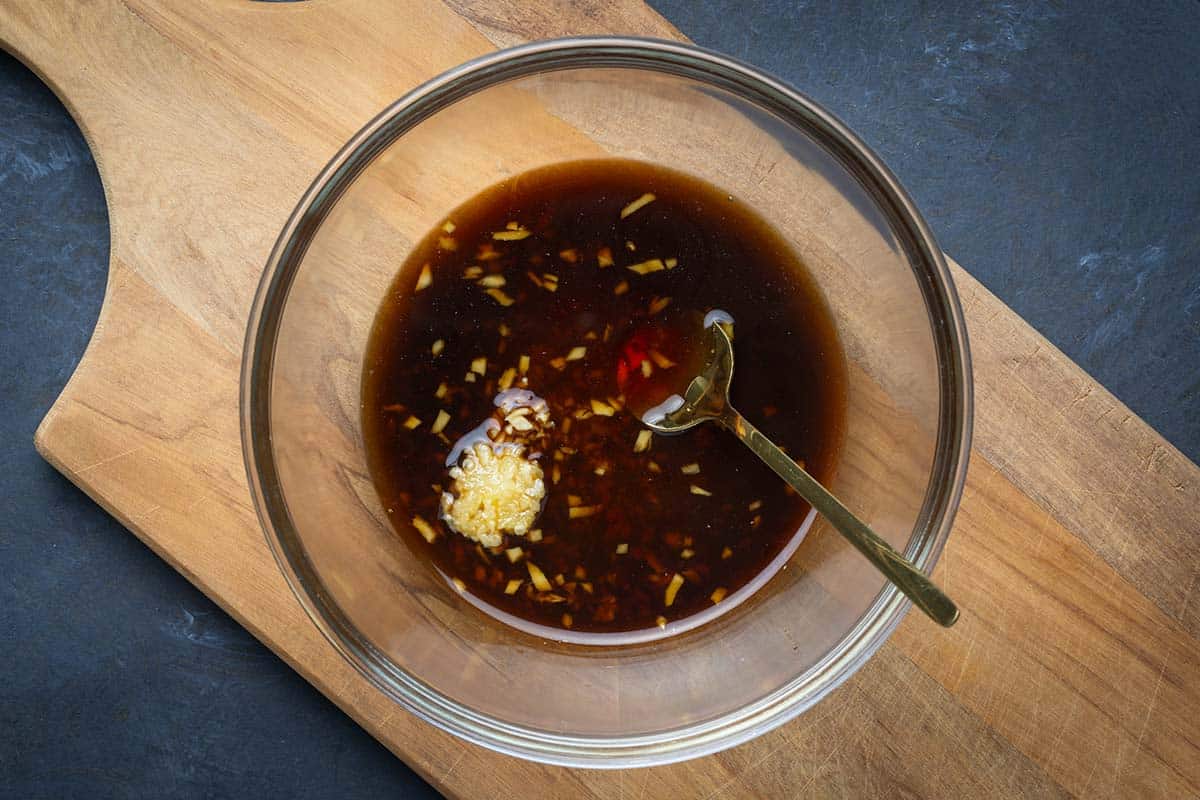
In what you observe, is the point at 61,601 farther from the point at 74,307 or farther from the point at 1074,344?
the point at 1074,344

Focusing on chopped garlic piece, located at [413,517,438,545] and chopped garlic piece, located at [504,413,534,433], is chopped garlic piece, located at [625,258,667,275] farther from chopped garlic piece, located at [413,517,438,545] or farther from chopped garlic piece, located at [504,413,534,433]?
chopped garlic piece, located at [413,517,438,545]

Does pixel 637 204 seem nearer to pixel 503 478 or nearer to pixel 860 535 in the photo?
pixel 503 478

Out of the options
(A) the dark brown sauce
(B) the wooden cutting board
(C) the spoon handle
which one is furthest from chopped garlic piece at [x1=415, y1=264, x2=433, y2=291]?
(C) the spoon handle

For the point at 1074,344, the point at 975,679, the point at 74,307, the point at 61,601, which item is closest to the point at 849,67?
the point at 1074,344

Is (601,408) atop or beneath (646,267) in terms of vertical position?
beneath

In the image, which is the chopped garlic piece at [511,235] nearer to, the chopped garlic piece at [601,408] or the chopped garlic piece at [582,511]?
the chopped garlic piece at [601,408]

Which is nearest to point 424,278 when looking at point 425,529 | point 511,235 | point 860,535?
point 511,235
